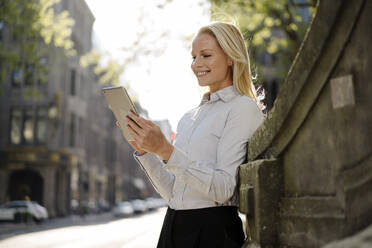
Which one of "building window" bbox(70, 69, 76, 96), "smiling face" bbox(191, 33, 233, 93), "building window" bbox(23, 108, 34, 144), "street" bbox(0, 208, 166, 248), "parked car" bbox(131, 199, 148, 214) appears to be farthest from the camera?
"parked car" bbox(131, 199, 148, 214)

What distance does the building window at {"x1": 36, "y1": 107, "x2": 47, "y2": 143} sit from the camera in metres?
34.7

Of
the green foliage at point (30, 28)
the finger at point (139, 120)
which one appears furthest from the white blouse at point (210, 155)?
the green foliage at point (30, 28)

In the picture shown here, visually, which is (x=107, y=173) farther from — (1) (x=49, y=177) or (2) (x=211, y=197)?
(2) (x=211, y=197)

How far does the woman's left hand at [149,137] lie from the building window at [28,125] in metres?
34.0

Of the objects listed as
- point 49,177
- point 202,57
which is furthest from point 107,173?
point 202,57

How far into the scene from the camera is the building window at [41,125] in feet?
114

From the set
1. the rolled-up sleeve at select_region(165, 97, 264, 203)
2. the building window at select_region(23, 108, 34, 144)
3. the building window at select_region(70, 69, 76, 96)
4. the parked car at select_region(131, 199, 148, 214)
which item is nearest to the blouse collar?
the rolled-up sleeve at select_region(165, 97, 264, 203)

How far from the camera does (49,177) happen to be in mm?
35219

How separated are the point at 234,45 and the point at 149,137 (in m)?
0.62

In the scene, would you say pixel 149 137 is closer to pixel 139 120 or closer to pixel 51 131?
pixel 139 120

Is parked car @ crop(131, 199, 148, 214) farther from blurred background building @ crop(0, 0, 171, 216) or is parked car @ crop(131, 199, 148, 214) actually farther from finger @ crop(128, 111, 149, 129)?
finger @ crop(128, 111, 149, 129)

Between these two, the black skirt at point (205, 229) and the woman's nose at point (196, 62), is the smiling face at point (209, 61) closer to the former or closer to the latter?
the woman's nose at point (196, 62)

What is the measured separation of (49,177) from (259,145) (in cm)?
3495

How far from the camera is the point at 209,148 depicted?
7.13 feet
